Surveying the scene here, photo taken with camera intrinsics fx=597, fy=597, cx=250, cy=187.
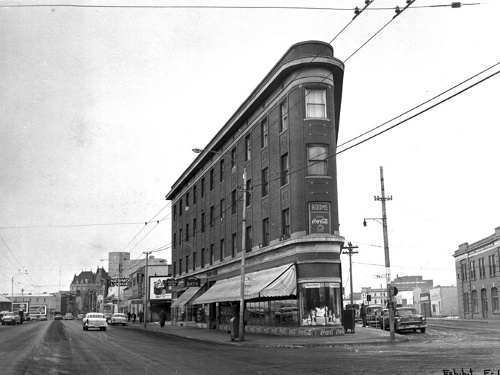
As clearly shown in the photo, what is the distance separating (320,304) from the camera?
31.3 m

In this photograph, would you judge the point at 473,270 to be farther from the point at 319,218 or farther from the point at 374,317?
the point at 319,218

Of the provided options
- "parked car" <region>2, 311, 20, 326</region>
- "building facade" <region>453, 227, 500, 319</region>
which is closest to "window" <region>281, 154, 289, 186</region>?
"building facade" <region>453, 227, 500, 319</region>

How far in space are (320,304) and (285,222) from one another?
5.49 m

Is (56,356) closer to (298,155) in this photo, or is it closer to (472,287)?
(298,155)

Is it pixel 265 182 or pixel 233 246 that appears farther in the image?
pixel 233 246

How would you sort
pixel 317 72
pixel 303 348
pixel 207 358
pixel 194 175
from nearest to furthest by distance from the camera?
pixel 207 358
pixel 303 348
pixel 317 72
pixel 194 175

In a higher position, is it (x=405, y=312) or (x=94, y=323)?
(x=405, y=312)

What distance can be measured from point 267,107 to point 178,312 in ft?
113

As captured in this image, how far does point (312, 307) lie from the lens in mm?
31250

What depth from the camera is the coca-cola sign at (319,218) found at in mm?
32031

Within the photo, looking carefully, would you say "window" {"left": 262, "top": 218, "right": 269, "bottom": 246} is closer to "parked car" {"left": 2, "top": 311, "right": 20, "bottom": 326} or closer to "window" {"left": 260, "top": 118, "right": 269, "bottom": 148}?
"window" {"left": 260, "top": 118, "right": 269, "bottom": 148}

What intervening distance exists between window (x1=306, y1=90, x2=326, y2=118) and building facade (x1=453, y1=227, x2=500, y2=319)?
4096 centimetres

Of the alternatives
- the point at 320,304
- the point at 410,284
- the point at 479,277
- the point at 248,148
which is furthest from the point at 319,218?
the point at 410,284

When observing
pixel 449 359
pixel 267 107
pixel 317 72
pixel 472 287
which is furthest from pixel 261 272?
pixel 472 287
